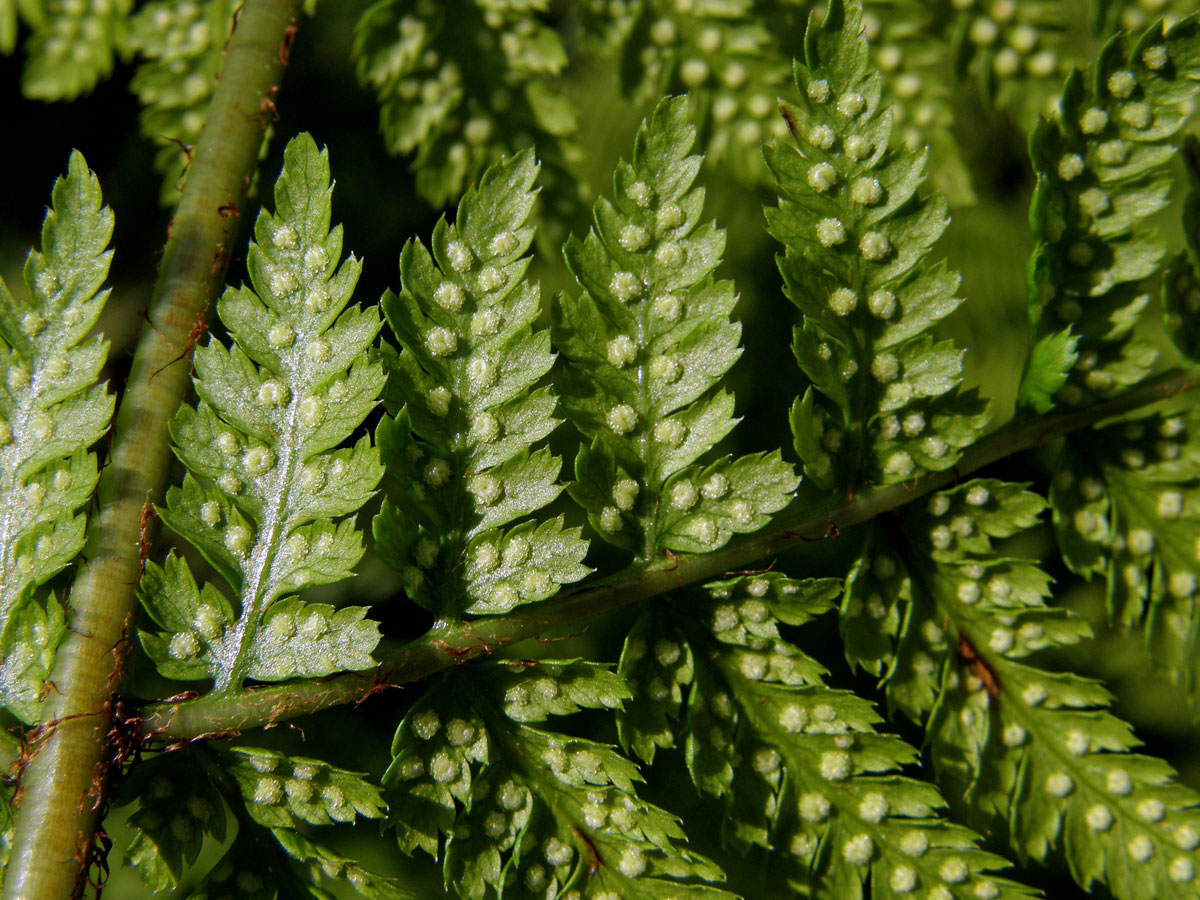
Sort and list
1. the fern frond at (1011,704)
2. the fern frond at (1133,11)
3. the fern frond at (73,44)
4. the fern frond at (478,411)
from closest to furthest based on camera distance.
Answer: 1. the fern frond at (478,411)
2. the fern frond at (1011,704)
3. the fern frond at (1133,11)
4. the fern frond at (73,44)

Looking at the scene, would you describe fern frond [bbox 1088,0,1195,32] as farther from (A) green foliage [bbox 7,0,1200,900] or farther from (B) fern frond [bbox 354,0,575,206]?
(B) fern frond [bbox 354,0,575,206]

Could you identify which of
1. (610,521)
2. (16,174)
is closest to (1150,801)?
(610,521)

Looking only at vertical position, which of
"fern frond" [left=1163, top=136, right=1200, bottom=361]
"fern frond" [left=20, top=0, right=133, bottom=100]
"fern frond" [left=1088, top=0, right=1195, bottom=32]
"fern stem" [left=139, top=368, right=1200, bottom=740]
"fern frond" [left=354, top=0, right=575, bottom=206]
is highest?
"fern frond" [left=20, top=0, right=133, bottom=100]

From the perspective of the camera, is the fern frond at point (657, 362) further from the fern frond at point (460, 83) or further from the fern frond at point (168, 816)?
the fern frond at point (168, 816)

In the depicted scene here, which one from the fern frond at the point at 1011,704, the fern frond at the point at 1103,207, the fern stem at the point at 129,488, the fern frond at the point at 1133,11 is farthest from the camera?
the fern frond at the point at 1133,11

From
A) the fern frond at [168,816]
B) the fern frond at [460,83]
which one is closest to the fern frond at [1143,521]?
the fern frond at [460,83]

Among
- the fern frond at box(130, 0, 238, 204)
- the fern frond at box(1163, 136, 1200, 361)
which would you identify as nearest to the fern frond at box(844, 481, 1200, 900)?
the fern frond at box(1163, 136, 1200, 361)
